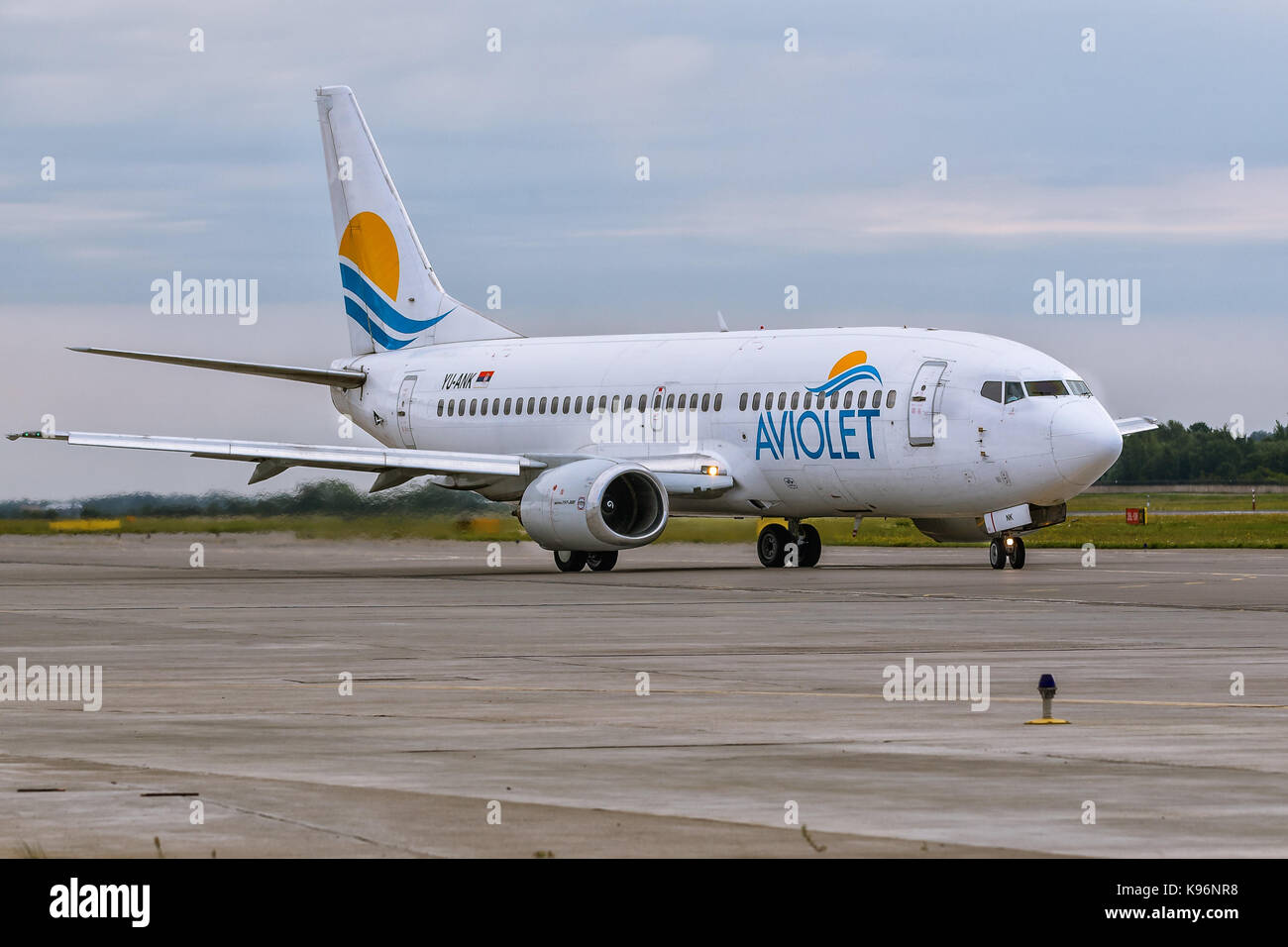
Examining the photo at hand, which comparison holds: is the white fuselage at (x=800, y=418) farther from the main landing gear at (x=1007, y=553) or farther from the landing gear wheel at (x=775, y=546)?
the main landing gear at (x=1007, y=553)

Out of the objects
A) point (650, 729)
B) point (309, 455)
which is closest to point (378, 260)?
point (309, 455)

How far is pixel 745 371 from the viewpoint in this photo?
3866 centimetres

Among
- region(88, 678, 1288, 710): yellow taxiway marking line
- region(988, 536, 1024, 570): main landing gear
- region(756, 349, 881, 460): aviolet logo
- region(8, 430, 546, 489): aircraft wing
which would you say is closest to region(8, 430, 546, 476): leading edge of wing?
region(8, 430, 546, 489): aircraft wing

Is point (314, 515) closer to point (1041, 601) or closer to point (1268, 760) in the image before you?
point (1041, 601)

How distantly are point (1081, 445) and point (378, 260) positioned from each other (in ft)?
67.9

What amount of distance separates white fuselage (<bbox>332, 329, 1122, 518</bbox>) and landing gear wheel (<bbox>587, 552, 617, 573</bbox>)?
6.09ft

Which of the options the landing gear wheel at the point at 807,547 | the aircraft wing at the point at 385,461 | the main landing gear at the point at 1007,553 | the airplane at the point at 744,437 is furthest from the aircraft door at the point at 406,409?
the main landing gear at the point at 1007,553

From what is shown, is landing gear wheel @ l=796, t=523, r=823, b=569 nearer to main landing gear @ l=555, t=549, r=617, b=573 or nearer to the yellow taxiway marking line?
main landing gear @ l=555, t=549, r=617, b=573

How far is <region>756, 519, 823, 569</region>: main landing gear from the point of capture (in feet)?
129

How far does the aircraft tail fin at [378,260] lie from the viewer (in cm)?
4828

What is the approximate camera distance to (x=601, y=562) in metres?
38.1

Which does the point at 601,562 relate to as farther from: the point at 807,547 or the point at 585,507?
the point at 807,547
